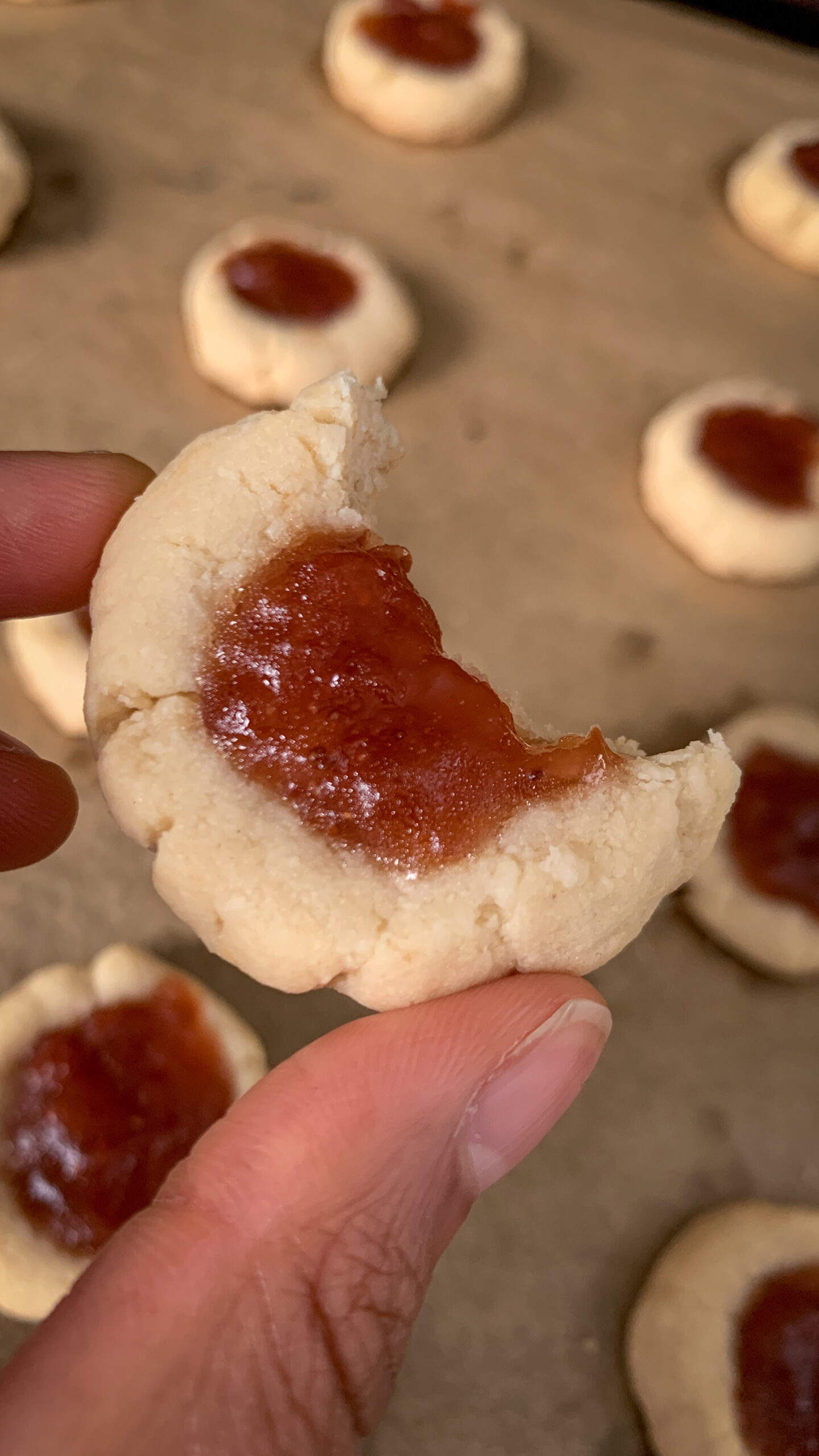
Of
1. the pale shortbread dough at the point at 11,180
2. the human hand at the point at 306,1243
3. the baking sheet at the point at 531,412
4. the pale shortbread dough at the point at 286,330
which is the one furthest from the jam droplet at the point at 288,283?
the human hand at the point at 306,1243

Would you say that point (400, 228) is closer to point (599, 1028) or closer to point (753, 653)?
point (753, 653)

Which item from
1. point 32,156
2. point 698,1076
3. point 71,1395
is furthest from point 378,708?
point 32,156

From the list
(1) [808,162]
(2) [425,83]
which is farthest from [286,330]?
(1) [808,162]

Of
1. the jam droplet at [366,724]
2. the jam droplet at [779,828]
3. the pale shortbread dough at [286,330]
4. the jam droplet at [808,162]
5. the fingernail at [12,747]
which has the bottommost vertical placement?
the jam droplet at [779,828]

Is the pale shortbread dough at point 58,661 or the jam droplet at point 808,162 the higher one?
the jam droplet at point 808,162

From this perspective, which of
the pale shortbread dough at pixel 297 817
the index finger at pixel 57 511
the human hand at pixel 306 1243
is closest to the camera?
the human hand at pixel 306 1243

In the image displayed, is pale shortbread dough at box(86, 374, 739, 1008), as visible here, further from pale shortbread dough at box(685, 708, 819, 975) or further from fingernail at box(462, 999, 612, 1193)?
pale shortbread dough at box(685, 708, 819, 975)

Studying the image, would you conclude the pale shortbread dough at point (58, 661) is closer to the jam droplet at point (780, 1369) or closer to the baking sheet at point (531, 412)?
the baking sheet at point (531, 412)
